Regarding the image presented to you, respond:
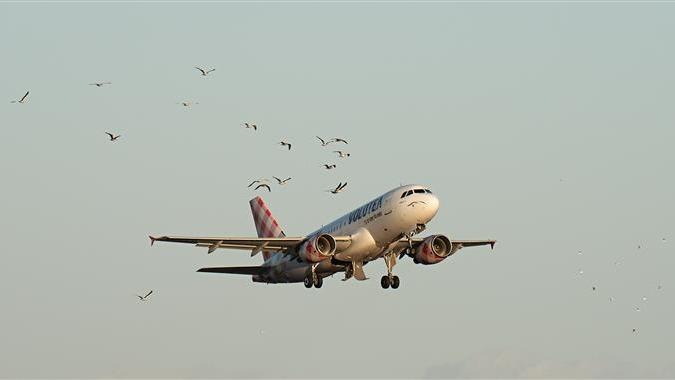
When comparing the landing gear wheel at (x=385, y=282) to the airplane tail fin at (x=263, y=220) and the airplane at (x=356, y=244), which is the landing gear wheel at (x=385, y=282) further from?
the airplane tail fin at (x=263, y=220)

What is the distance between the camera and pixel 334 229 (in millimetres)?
108250

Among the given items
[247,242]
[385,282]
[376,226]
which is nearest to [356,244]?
[376,226]

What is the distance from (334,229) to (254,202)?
21298mm

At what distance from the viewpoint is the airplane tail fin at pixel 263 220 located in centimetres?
12481

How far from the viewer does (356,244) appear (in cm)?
10400

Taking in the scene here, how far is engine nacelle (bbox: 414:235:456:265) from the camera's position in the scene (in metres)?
109

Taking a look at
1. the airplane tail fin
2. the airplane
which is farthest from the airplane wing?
the airplane tail fin

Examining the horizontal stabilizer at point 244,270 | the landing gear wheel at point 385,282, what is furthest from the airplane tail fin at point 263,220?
the landing gear wheel at point 385,282

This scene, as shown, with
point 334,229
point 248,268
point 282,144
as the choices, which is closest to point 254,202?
point 248,268

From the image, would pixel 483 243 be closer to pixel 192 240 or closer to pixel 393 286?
pixel 393 286

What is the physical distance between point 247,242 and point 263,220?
59.0 feet

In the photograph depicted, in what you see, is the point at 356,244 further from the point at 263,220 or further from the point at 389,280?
the point at 263,220

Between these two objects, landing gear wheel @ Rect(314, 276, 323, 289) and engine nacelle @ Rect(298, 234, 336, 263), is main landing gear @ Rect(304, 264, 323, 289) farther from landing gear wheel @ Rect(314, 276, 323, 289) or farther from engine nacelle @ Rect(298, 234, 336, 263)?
engine nacelle @ Rect(298, 234, 336, 263)

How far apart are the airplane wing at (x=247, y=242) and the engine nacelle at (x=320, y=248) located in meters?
0.54
